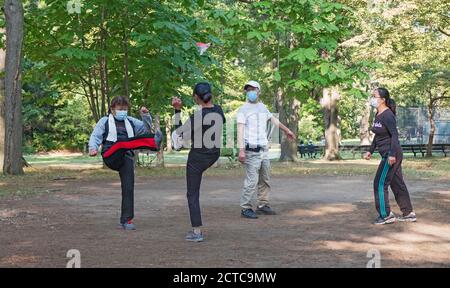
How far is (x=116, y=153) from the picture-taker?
8711 mm

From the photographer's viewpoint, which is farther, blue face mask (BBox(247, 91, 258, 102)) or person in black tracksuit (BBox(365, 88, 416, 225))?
blue face mask (BBox(247, 91, 258, 102))

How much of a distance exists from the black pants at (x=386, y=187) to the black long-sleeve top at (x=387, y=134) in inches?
5.0

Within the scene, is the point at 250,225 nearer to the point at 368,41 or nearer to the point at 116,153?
the point at 116,153

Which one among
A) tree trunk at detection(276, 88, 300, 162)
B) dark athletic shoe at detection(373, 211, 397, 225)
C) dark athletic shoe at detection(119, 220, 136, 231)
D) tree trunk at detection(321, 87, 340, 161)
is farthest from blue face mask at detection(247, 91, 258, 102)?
tree trunk at detection(321, 87, 340, 161)

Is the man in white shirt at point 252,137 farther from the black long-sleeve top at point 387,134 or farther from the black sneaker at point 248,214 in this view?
the black long-sleeve top at point 387,134

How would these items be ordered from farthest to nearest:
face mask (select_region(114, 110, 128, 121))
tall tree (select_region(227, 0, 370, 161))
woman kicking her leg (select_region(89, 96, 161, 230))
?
1. tall tree (select_region(227, 0, 370, 161))
2. face mask (select_region(114, 110, 128, 121))
3. woman kicking her leg (select_region(89, 96, 161, 230))

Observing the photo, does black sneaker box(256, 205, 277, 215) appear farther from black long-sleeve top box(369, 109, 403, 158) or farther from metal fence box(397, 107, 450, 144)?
metal fence box(397, 107, 450, 144)

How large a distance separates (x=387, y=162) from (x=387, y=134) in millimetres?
438

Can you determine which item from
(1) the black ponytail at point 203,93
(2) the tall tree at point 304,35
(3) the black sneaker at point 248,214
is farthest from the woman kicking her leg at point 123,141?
(2) the tall tree at point 304,35

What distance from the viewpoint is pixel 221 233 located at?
8.65 metres

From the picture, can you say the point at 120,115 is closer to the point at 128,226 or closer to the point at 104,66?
the point at 128,226

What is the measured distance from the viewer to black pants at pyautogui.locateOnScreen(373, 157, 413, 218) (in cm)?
945

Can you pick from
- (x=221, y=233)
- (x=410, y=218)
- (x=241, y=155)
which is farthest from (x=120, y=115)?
(x=410, y=218)
